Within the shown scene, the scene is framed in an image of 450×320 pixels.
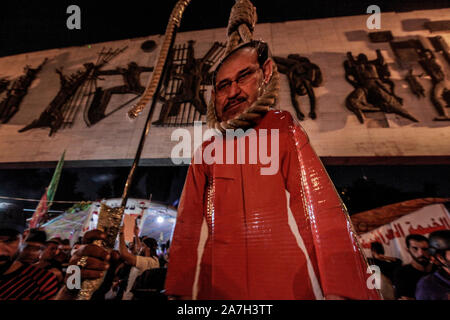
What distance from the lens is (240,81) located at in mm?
1233

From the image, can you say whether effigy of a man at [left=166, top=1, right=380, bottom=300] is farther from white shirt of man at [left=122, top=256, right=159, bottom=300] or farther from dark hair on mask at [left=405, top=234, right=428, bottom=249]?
dark hair on mask at [left=405, top=234, right=428, bottom=249]

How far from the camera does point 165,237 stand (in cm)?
1012

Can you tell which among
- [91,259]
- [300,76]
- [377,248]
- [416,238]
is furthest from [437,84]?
[91,259]

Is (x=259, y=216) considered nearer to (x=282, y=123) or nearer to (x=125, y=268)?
(x=282, y=123)

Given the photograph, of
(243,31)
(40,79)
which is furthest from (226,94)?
(40,79)

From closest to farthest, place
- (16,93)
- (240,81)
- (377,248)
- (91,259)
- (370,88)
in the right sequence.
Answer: (91,259) → (240,81) → (377,248) → (370,88) → (16,93)

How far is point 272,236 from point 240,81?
965 millimetres

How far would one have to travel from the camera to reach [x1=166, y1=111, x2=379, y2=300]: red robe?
0.74 m

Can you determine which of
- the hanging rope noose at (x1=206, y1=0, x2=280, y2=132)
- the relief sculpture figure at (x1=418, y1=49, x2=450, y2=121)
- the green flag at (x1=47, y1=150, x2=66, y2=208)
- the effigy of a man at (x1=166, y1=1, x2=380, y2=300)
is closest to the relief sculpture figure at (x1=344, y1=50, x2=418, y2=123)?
the relief sculpture figure at (x1=418, y1=49, x2=450, y2=121)

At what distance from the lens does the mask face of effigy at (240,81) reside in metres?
1.20

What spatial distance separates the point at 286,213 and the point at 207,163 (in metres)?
0.61

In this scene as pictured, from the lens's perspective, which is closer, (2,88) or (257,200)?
(257,200)

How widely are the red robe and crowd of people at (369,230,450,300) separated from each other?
407cm

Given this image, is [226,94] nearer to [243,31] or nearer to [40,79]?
[243,31]
